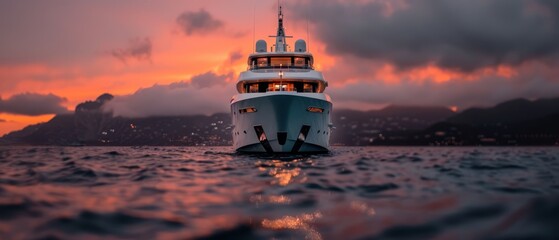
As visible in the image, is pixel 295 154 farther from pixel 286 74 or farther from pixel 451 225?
pixel 451 225

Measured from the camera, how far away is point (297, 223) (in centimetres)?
525

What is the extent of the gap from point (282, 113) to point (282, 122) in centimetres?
55

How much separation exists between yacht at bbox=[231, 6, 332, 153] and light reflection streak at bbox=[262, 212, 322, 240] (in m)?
18.3

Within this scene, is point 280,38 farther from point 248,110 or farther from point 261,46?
point 248,110

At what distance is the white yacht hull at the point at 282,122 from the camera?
2403 cm

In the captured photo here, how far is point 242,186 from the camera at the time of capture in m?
9.47

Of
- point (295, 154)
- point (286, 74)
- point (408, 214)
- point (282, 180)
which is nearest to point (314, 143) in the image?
point (295, 154)

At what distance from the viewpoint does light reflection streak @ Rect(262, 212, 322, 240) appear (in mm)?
4688

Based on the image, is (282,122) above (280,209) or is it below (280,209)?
above

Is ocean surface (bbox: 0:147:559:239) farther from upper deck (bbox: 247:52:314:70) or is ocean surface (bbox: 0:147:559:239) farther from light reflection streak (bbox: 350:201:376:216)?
upper deck (bbox: 247:52:314:70)

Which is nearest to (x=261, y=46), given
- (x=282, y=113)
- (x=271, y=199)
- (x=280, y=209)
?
(x=282, y=113)

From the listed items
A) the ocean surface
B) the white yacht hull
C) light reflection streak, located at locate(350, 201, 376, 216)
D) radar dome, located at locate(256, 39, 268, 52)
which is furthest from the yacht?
light reflection streak, located at locate(350, 201, 376, 216)

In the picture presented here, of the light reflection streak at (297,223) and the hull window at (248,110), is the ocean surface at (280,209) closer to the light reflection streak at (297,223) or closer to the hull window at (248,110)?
the light reflection streak at (297,223)

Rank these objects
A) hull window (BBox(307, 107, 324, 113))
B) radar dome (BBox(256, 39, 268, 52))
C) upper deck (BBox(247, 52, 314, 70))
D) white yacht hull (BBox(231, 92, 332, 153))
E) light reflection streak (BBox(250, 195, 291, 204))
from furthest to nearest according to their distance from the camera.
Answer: radar dome (BBox(256, 39, 268, 52)), upper deck (BBox(247, 52, 314, 70)), hull window (BBox(307, 107, 324, 113)), white yacht hull (BBox(231, 92, 332, 153)), light reflection streak (BBox(250, 195, 291, 204))
